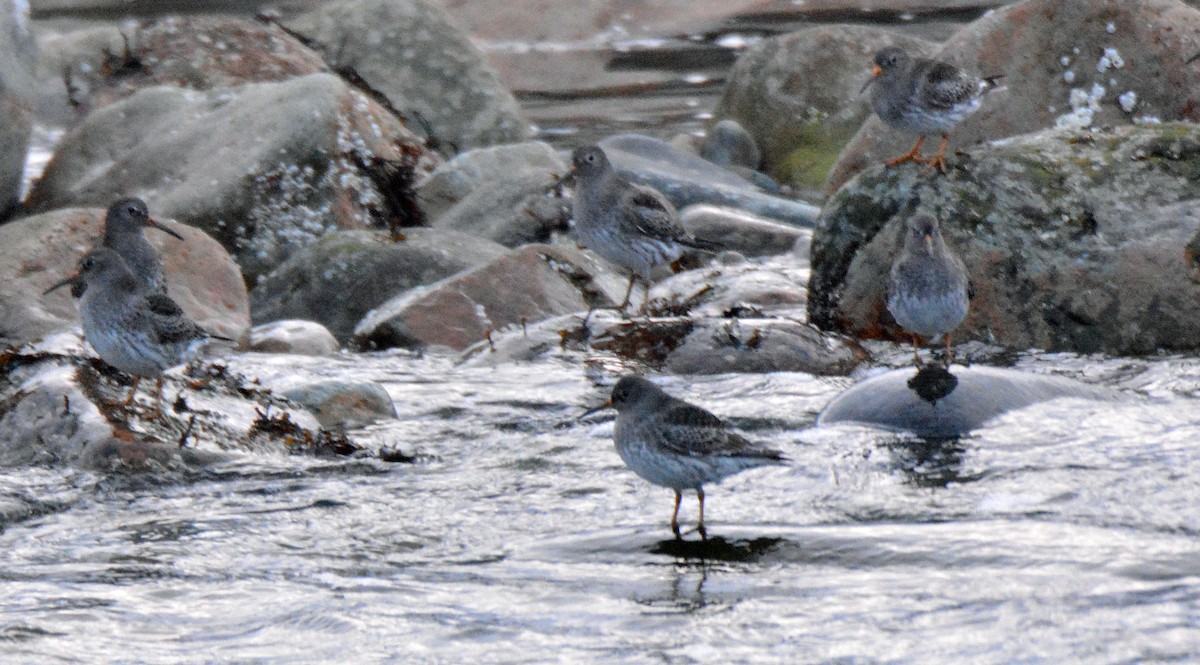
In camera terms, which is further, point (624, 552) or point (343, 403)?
point (343, 403)

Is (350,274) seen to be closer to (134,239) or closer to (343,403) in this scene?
(134,239)

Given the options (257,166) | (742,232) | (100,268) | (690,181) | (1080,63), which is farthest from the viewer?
(690,181)

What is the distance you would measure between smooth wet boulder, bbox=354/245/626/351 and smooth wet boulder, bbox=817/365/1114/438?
9.08 ft

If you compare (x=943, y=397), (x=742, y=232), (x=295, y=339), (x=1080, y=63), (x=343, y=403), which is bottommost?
(x=295, y=339)

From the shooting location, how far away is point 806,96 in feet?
58.0

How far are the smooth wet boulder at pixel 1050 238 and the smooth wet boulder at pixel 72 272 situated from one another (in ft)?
13.3

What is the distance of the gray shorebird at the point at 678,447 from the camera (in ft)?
21.2

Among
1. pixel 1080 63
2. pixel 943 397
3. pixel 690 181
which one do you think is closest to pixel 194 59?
pixel 690 181

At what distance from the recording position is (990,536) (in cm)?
624

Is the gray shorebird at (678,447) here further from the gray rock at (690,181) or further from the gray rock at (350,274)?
the gray rock at (690,181)

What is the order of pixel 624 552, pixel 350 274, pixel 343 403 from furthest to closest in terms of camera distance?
1. pixel 350 274
2. pixel 343 403
3. pixel 624 552

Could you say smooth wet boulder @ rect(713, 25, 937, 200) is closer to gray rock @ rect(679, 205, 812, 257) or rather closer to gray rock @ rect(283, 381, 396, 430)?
gray rock @ rect(679, 205, 812, 257)

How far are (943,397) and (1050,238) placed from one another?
2345 mm

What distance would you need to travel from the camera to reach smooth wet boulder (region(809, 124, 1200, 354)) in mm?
9500
